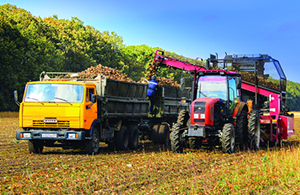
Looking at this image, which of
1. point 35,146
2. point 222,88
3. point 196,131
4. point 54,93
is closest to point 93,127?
point 54,93

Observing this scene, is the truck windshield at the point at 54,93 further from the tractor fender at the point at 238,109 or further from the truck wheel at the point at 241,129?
the truck wheel at the point at 241,129

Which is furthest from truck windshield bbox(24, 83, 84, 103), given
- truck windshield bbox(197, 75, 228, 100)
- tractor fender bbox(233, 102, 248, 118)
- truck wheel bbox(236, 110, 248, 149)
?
truck wheel bbox(236, 110, 248, 149)

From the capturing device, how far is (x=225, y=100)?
15703 millimetres

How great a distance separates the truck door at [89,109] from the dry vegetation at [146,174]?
110 centimetres

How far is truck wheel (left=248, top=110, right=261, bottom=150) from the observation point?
16.1 m

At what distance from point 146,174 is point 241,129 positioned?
20.8ft

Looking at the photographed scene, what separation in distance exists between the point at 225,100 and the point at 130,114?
3861 mm

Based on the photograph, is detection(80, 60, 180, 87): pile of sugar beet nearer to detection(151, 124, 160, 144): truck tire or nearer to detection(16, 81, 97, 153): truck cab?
detection(16, 81, 97, 153): truck cab

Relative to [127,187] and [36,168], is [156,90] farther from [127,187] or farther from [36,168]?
[127,187]

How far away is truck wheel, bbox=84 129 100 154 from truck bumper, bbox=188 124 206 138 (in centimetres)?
316

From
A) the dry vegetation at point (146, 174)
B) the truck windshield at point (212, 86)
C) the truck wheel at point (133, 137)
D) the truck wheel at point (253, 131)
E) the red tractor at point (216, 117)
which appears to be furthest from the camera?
the truck wheel at point (133, 137)

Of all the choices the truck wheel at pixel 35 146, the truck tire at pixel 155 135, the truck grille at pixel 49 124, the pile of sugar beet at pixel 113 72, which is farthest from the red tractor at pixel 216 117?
the truck wheel at pixel 35 146

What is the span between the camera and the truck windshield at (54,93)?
47.0 feet

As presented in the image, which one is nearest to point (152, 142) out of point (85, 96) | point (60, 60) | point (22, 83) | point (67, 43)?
point (85, 96)
